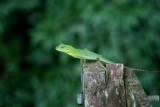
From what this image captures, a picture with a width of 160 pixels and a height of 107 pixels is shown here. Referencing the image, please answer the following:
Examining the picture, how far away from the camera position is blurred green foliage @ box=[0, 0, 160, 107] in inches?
234

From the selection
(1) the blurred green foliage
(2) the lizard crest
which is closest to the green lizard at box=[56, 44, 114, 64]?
Answer: (2) the lizard crest

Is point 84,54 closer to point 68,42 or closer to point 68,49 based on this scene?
point 68,49

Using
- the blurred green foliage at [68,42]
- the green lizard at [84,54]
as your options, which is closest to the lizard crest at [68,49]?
the green lizard at [84,54]

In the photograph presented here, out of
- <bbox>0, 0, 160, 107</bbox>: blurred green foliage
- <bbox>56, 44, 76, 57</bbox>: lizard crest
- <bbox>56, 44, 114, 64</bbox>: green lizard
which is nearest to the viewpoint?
<bbox>56, 44, 114, 64</bbox>: green lizard

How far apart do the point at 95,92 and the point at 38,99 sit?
439 centimetres

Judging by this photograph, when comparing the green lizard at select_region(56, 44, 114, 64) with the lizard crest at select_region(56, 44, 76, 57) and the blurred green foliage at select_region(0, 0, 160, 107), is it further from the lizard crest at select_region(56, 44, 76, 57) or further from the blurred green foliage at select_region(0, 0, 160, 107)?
the blurred green foliage at select_region(0, 0, 160, 107)

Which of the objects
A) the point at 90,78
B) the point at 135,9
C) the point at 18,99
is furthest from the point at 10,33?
the point at 90,78

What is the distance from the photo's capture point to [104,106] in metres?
2.15

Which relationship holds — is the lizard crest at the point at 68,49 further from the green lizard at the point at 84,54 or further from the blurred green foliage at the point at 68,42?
the blurred green foliage at the point at 68,42

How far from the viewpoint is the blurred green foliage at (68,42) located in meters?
5.95

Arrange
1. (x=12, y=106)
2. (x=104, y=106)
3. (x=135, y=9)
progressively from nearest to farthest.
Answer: (x=104, y=106)
(x=135, y=9)
(x=12, y=106)

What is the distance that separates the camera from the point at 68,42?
238 inches

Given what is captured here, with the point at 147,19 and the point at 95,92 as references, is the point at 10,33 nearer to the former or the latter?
the point at 147,19

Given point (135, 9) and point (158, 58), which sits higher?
point (135, 9)
